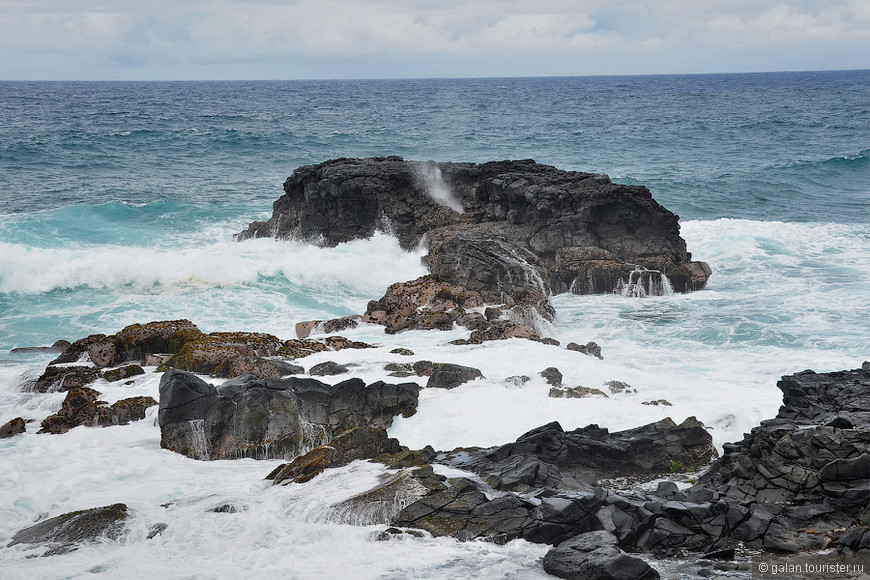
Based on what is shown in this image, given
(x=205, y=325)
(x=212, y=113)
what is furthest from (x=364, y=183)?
(x=212, y=113)

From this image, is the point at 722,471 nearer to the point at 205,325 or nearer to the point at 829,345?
the point at 829,345

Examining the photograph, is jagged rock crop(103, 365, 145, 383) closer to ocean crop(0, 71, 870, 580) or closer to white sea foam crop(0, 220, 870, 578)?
white sea foam crop(0, 220, 870, 578)

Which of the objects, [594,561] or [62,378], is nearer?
[594,561]

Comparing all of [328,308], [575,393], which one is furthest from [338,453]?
[328,308]

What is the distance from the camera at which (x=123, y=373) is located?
16.8 meters

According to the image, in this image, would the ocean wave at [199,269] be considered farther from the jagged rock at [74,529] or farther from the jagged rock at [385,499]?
the jagged rock at [74,529]

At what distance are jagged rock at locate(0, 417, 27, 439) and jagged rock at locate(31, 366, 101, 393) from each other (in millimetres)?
1736

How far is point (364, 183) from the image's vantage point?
29203 millimetres

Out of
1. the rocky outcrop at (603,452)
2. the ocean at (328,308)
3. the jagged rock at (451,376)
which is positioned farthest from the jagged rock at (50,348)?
the rocky outcrop at (603,452)

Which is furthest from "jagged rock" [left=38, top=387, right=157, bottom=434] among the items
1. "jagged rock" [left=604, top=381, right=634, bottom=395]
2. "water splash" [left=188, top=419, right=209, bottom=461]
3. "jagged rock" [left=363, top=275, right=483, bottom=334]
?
"jagged rock" [left=604, top=381, right=634, bottom=395]

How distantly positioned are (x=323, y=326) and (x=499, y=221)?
9046mm

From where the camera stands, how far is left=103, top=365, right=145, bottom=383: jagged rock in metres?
16.7

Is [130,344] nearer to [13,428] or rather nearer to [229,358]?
[229,358]

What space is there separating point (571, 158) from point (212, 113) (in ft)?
161
